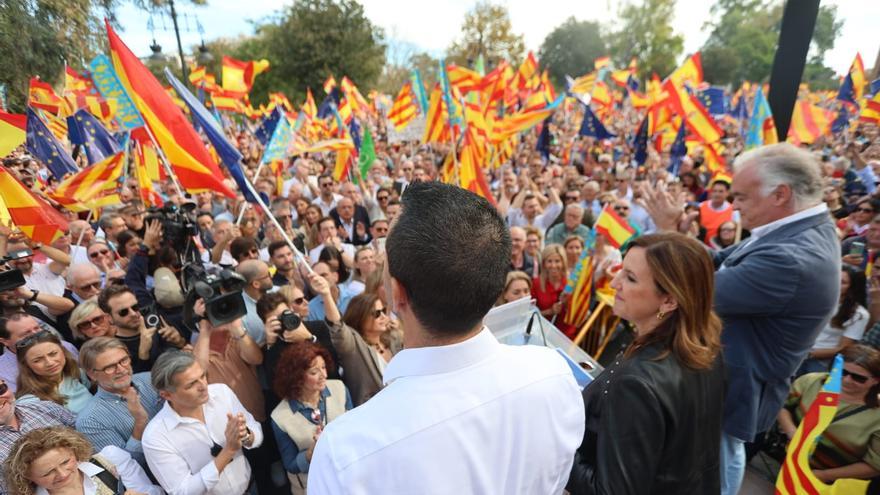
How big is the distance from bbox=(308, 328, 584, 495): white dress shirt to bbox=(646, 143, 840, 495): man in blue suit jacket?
1521mm

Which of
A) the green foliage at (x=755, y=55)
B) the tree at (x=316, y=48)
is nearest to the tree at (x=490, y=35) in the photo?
the tree at (x=316, y=48)

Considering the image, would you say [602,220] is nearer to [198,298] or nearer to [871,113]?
[198,298]

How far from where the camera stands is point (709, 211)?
663 cm

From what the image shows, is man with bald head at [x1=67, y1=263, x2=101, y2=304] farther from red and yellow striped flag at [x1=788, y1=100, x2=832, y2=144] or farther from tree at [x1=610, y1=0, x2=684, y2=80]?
tree at [x1=610, y1=0, x2=684, y2=80]

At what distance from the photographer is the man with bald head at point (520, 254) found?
17.0 feet

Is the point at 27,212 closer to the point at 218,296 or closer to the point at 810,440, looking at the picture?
the point at 218,296

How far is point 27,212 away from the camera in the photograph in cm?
381

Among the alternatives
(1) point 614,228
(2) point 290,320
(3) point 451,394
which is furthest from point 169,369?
(1) point 614,228

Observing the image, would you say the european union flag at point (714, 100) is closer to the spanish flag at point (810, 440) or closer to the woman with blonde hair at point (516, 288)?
the woman with blonde hair at point (516, 288)

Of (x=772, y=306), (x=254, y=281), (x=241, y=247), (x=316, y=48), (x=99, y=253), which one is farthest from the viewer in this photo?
(x=316, y=48)

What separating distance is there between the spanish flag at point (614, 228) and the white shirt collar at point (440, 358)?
360 cm

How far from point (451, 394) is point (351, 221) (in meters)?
6.17

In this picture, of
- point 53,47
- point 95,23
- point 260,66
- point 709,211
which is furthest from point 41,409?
point 260,66

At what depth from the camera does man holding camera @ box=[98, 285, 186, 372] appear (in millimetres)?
3168
